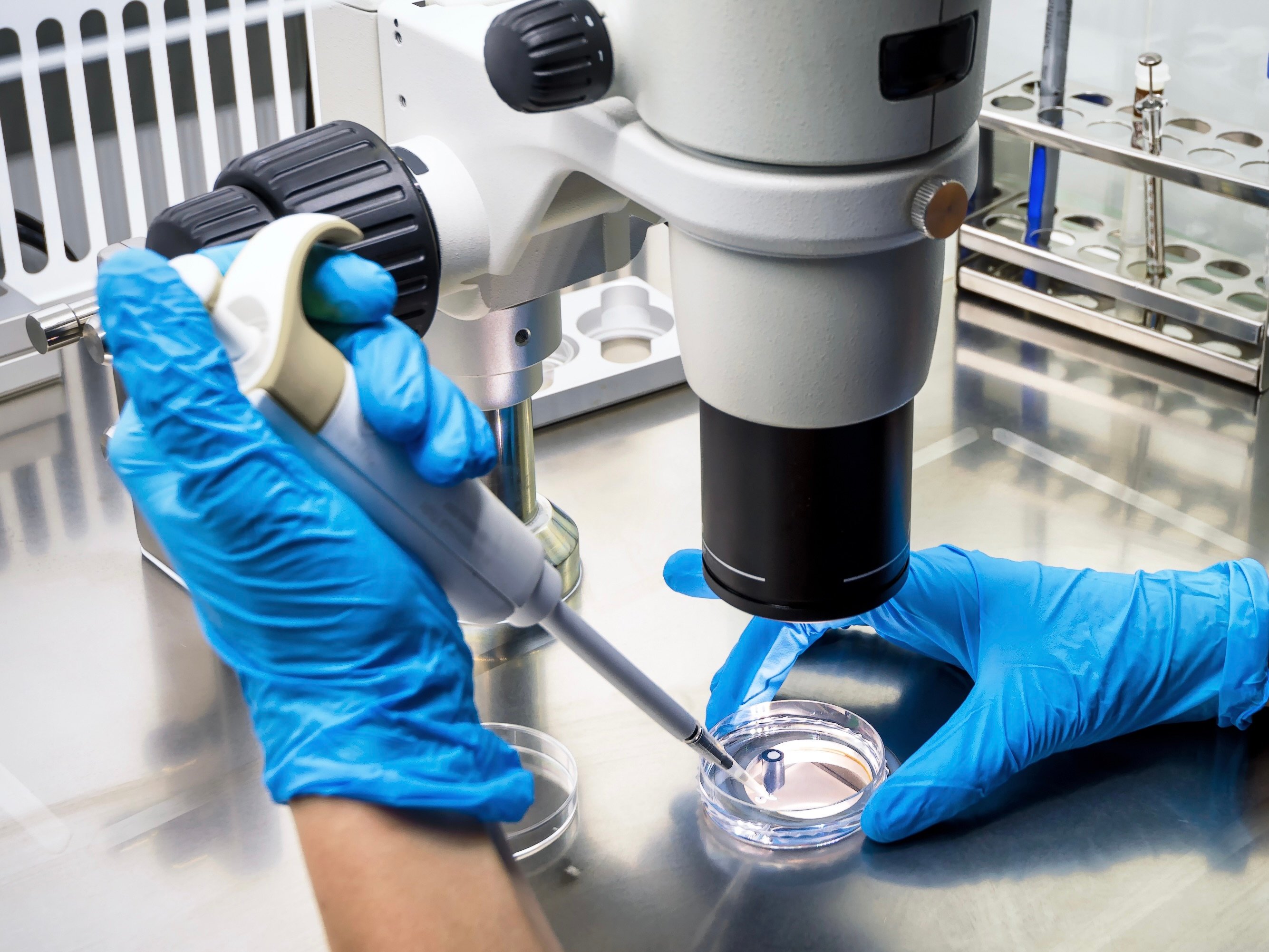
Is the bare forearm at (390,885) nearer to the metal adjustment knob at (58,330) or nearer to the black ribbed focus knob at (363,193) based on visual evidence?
the black ribbed focus knob at (363,193)

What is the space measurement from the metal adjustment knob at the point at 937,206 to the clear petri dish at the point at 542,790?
409 mm

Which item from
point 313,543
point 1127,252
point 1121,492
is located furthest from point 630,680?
point 1127,252

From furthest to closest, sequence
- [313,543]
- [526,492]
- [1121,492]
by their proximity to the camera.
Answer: [1121,492] < [526,492] < [313,543]

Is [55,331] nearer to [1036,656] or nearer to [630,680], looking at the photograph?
[630,680]

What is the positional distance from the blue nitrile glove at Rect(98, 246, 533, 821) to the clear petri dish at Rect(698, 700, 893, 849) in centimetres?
28

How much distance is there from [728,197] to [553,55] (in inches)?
4.4

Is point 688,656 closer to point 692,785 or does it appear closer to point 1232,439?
point 692,785

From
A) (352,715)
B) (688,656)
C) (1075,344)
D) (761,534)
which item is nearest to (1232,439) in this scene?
(1075,344)

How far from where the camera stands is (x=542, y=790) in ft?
2.94

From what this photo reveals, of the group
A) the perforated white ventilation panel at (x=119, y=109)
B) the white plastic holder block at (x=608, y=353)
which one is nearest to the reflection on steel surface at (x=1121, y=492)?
the white plastic holder block at (x=608, y=353)

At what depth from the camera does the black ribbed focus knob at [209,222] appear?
2.30 feet

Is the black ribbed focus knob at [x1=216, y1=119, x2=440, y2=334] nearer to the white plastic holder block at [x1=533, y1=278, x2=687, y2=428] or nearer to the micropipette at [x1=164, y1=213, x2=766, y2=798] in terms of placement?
the micropipette at [x1=164, y1=213, x2=766, y2=798]

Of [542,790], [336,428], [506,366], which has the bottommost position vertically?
[542,790]

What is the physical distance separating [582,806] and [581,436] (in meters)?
0.46
